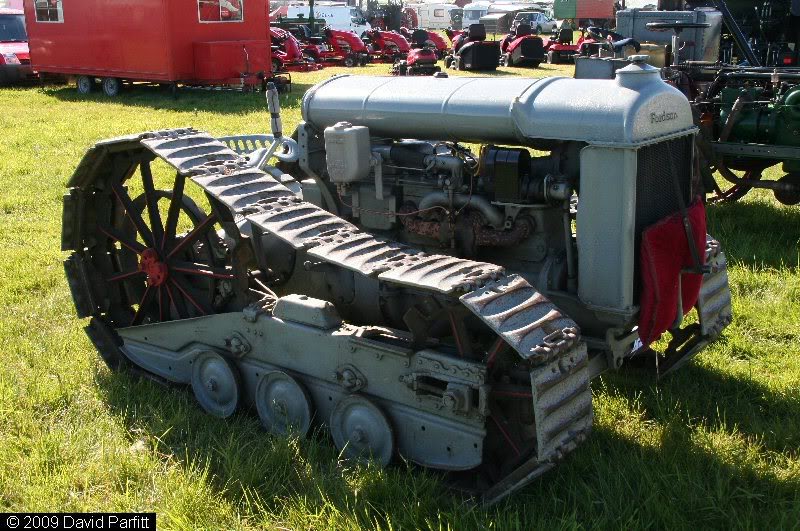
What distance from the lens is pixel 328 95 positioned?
17.2 feet

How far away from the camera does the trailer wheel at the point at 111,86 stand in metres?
19.6

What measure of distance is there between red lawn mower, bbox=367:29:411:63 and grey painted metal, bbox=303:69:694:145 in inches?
1022

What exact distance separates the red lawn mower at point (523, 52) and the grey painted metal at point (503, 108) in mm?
23871

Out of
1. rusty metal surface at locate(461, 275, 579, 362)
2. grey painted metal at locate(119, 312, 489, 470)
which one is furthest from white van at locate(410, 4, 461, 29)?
rusty metal surface at locate(461, 275, 579, 362)

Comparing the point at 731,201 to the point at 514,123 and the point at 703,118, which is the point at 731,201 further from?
the point at 514,123

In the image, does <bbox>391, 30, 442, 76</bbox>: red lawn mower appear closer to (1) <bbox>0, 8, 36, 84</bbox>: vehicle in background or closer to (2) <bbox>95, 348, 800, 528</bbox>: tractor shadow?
(1) <bbox>0, 8, 36, 84</bbox>: vehicle in background

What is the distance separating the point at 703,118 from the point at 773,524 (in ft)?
19.1

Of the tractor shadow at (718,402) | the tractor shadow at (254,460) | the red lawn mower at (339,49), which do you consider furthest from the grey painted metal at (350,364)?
the red lawn mower at (339,49)

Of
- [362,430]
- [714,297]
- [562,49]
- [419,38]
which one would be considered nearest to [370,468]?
[362,430]

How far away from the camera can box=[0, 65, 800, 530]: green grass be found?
12.2 feet

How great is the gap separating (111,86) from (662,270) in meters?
17.8

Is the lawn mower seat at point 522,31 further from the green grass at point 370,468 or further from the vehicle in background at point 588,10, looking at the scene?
the green grass at point 370,468

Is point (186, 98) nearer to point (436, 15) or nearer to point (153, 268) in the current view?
point (153, 268)

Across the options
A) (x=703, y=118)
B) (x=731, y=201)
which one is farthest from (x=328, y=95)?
(x=731, y=201)
